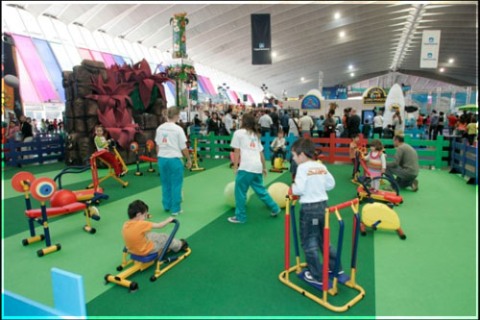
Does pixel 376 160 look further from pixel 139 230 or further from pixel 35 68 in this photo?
pixel 35 68

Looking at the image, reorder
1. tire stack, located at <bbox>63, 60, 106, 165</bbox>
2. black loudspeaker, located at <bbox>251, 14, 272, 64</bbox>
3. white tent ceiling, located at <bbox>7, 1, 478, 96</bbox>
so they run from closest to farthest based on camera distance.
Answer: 1. tire stack, located at <bbox>63, 60, 106, 165</bbox>
2. black loudspeaker, located at <bbox>251, 14, 272, 64</bbox>
3. white tent ceiling, located at <bbox>7, 1, 478, 96</bbox>

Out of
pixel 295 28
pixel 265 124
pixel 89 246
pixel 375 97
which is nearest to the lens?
pixel 89 246

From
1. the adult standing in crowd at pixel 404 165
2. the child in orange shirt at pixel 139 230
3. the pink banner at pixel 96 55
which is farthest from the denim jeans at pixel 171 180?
the pink banner at pixel 96 55

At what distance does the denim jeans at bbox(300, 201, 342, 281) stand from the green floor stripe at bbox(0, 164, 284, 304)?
210 cm

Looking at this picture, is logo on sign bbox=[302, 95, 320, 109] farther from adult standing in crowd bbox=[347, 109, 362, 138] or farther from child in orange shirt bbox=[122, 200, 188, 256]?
child in orange shirt bbox=[122, 200, 188, 256]

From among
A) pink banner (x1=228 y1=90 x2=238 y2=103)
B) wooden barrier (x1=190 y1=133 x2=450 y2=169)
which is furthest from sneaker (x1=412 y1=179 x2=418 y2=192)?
pink banner (x1=228 y1=90 x2=238 y2=103)

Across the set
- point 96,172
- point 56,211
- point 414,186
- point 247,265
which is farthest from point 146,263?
point 414,186

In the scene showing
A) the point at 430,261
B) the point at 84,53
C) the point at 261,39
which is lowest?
the point at 430,261

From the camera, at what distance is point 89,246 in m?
4.59

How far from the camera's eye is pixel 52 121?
1912 cm

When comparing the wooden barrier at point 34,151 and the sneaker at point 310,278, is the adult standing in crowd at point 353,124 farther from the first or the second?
the wooden barrier at point 34,151

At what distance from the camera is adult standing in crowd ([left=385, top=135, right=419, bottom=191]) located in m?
7.20

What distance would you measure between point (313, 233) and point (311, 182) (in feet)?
1.74

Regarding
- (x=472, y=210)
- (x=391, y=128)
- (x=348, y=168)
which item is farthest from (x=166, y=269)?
(x=391, y=128)
